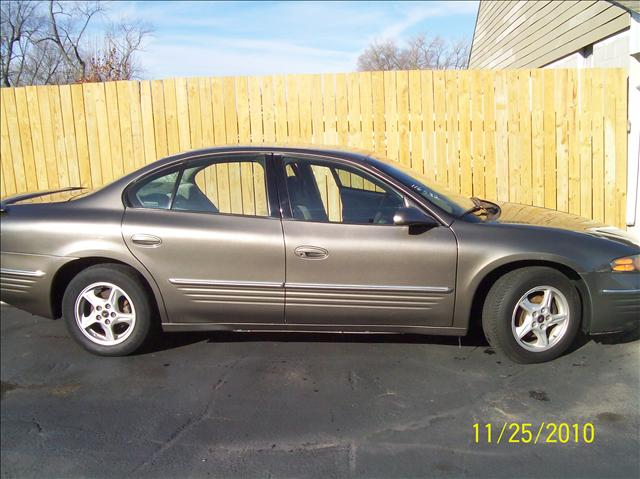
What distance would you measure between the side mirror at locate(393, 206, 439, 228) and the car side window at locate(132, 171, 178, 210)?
168cm

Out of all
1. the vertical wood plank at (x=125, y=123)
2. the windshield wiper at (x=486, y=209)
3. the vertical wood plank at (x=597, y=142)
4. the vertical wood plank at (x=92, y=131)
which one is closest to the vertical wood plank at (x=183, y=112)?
the vertical wood plank at (x=125, y=123)

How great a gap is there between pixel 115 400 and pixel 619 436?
302cm

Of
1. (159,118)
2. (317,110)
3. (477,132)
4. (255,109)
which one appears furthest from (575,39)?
(159,118)

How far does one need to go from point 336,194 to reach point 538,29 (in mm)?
8682

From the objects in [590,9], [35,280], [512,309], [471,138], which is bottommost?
[512,309]

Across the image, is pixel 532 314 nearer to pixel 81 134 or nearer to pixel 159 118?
pixel 159 118

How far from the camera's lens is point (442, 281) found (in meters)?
4.00

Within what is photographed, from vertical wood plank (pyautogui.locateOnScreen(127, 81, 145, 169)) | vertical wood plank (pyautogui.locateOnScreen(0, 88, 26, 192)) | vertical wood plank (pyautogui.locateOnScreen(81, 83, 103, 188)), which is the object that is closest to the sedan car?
vertical wood plank (pyautogui.locateOnScreen(127, 81, 145, 169))

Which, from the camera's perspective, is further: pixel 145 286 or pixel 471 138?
pixel 471 138

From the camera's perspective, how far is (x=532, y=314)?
4.01 metres

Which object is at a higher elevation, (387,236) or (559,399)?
(387,236)

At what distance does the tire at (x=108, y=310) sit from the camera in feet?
13.9

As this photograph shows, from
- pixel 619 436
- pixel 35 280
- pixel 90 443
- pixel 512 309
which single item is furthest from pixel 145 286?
pixel 619 436

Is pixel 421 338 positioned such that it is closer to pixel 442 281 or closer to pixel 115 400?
pixel 442 281
